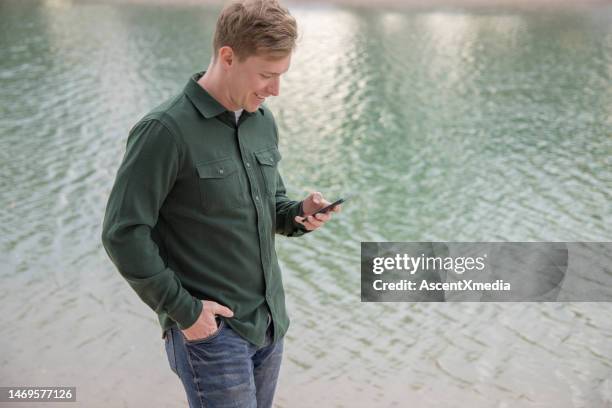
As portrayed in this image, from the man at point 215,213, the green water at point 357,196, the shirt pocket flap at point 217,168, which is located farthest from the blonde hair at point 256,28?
the green water at point 357,196

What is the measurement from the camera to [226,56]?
1.93 m

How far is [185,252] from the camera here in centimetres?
202

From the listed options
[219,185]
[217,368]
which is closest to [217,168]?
[219,185]

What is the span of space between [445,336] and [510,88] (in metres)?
8.21

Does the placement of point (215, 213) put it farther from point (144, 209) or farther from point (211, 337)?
point (211, 337)

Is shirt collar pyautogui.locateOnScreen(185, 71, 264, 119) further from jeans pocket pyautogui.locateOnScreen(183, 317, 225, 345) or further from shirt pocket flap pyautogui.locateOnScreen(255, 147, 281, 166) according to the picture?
jeans pocket pyautogui.locateOnScreen(183, 317, 225, 345)

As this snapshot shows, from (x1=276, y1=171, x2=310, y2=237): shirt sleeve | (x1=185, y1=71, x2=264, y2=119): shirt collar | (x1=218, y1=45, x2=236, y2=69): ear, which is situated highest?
(x1=218, y1=45, x2=236, y2=69): ear

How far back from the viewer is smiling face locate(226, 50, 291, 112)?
1.93 meters

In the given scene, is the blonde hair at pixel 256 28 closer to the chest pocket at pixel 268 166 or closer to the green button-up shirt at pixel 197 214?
the green button-up shirt at pixel 197 214

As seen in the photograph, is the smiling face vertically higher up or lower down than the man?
higher up

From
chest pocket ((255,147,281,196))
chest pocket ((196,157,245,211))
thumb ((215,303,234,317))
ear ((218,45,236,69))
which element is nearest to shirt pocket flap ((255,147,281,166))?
chest pocket ((255,147,281,196))

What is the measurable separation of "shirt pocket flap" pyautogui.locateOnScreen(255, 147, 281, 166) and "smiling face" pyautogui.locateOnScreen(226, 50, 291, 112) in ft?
0.47

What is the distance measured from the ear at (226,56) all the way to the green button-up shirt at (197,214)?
0.31 feet

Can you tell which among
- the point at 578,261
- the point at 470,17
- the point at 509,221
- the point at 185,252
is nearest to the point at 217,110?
the point at 185,252
